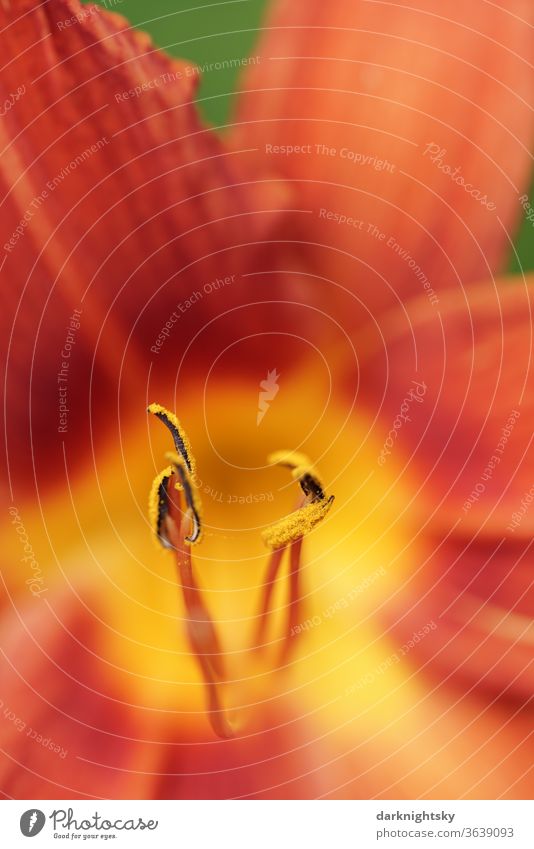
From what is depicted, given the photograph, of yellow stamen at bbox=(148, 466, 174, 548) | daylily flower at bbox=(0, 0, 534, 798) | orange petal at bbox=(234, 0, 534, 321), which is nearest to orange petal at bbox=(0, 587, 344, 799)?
daylily flower at bbox=(0, 0, 534, 798)

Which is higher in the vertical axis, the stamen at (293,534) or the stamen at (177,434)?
the stamen at (177,434)

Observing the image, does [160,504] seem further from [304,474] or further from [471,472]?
[471,472]

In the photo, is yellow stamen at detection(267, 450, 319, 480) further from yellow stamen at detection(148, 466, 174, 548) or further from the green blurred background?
the green blurred background

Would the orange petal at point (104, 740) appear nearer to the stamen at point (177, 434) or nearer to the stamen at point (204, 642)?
the stamen at point (204, 642)

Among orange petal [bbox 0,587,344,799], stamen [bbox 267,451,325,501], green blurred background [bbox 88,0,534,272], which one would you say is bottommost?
orange petal [bbox 0,587,344,799]

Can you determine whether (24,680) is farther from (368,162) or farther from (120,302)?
(368,162)

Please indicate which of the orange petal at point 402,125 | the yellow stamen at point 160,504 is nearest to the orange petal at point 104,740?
the yellow stamen at point 160,504
